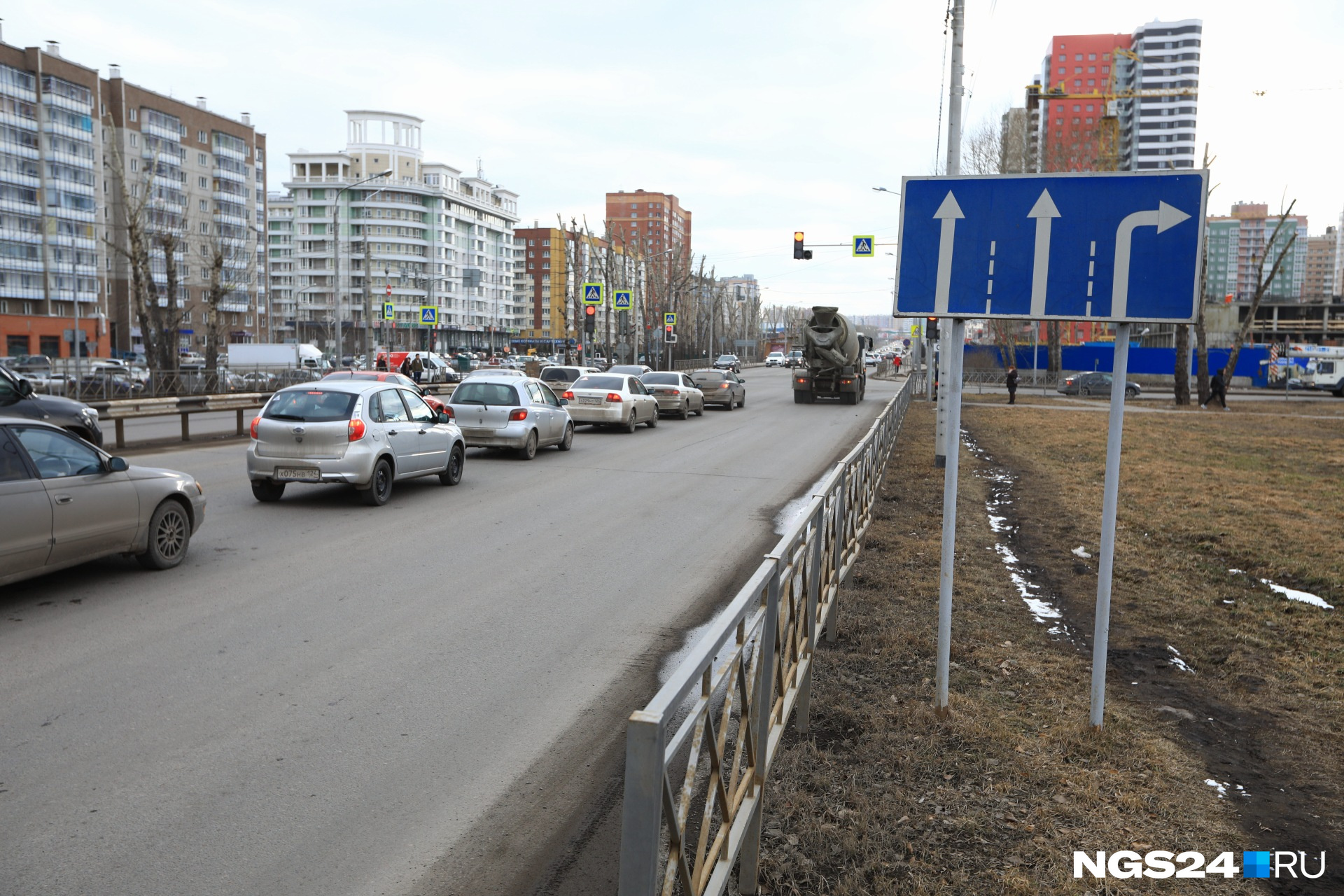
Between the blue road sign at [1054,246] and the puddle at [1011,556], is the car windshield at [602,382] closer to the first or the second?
the puddle at [1011,556]

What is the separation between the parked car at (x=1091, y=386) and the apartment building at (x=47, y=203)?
224 ft

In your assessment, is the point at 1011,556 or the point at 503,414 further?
the point at 503,414

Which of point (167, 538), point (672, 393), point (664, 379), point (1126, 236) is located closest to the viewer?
point (1126, 236)

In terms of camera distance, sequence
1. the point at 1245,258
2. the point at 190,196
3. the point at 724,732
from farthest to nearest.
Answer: the point at 1245,258 → the point at 190,196 → the point at 724,732

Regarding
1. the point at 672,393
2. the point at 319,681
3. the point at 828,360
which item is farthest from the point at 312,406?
the point at 828,360

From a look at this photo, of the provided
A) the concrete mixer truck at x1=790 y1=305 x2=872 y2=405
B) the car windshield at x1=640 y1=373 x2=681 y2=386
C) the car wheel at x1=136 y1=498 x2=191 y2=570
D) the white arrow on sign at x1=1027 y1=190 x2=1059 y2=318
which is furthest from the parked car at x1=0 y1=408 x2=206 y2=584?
the concrete mixer truck at x1=790 y1=305 x2=872 y2=405

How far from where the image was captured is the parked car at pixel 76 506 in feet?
23.9

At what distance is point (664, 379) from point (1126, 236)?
25.7m

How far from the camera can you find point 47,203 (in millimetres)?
80750

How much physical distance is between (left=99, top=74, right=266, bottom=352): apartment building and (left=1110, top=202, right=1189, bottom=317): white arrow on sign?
84.8 meters

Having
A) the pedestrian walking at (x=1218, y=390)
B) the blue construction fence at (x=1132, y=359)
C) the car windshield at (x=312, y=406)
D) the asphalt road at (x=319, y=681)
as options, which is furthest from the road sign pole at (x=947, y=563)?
the blue construction fence at (x=1132, y=359)

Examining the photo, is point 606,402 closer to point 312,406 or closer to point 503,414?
point 503,414

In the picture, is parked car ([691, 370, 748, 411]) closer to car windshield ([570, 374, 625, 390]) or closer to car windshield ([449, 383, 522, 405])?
car windshield ([570, 374, 625, 390])

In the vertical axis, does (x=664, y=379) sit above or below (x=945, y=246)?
below
